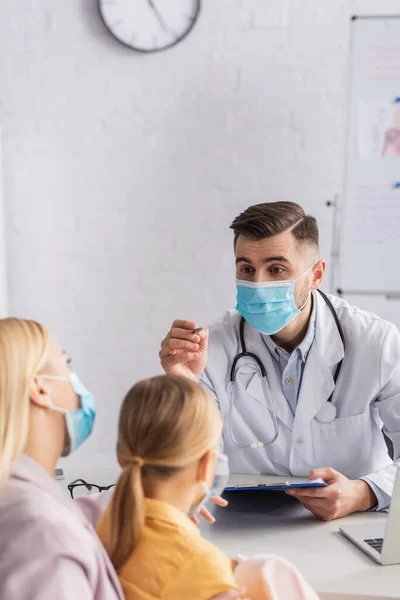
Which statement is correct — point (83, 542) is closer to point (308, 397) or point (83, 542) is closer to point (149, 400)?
point (149, 400)

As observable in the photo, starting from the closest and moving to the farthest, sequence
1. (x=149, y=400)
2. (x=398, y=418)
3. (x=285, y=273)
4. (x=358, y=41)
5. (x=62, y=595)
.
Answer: (x=62, y=595) → (x=149, y=400) → (x=398, y=418) → (x=285, y=273) → (x=358, y=41)

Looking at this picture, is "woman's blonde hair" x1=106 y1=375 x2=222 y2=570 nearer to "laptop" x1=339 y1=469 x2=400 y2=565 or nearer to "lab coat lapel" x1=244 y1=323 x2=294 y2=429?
"laptop" x1=339 y1=469 x2=400 y2=565

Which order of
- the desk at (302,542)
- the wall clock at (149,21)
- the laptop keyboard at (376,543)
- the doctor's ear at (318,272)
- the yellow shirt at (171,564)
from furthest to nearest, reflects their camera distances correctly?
the wall clock at (149,21) → the doctor's ear at (318,272) → the laptop keyboard at (376,543) → the desk at (302,542) → the yellow shirt at (171,564)

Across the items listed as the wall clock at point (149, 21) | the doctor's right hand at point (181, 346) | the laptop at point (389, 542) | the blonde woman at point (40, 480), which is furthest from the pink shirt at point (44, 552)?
the wall clock at point (149, 21)

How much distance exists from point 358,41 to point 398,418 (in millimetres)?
1495

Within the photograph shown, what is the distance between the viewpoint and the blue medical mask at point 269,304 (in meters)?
1.84

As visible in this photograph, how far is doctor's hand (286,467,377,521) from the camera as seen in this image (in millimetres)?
1428

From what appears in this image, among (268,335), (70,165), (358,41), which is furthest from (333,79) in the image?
(268,335)

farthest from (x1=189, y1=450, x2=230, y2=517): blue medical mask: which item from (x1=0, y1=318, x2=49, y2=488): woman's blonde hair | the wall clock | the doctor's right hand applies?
the wall clock

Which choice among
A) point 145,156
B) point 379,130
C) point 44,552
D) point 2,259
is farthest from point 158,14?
point 44,552

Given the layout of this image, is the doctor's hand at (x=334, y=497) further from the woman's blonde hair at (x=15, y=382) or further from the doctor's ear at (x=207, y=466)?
the woman's blonde hair at (x=15, y=382)

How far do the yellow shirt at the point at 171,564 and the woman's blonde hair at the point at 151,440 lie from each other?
2cm

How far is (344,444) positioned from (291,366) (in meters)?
0.24

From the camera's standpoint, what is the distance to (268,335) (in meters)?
1.92
